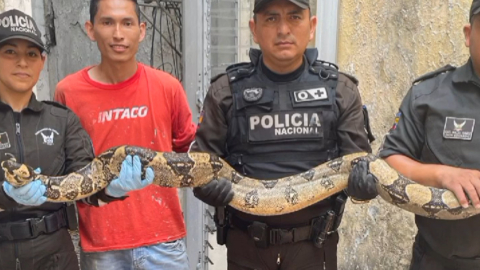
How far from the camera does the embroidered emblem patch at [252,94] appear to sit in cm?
287

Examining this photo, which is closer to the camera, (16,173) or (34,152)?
(16,173)

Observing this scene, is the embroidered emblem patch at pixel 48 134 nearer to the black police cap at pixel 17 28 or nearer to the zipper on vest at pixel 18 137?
the zipper on vest at pixel 18 137

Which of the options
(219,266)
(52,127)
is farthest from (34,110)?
(219,266)

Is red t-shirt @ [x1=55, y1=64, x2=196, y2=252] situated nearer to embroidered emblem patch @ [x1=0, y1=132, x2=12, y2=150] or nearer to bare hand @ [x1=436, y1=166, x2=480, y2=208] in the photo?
embroidered emblem patch @ [x1=0, y1=132, x2=12, y2=150]

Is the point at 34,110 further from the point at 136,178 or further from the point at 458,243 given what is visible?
the point at 458,243

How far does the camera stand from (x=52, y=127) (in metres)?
2.88

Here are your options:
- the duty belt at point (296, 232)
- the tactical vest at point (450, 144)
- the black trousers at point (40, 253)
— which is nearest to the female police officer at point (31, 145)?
the black trousers at point (40, 253)

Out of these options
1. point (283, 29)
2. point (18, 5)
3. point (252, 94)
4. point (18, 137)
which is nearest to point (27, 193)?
point (18, 137)

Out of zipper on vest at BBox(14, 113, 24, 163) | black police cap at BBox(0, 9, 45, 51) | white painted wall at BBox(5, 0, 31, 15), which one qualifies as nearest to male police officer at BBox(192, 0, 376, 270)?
zipper on vest at BBox(14, 113, 24, 163)

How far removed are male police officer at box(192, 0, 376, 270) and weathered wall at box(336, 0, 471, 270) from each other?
6.86 ft

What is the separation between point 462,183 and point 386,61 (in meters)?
2.70

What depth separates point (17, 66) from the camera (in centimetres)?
284

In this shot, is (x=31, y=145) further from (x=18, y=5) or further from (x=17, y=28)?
(x=18, y=5)

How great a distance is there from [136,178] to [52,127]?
697 mm
